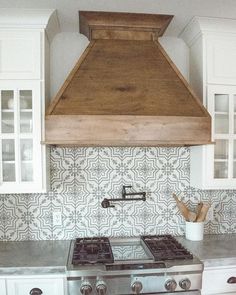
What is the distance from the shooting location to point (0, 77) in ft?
6.22

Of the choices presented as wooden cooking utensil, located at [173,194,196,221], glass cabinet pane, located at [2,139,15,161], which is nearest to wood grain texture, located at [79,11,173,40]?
glass cabinet pane, located at [2,139,15,161]

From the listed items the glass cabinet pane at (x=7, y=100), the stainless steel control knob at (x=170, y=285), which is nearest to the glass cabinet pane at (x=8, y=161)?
the glass cabinet pane at (x=7, y=100)

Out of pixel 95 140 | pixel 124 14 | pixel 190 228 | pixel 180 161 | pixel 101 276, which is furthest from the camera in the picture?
pixel 180 161

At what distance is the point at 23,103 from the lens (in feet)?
6.34

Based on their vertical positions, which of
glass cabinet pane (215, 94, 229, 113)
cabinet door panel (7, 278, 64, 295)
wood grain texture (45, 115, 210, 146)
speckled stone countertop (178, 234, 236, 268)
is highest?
glass cabinet pane (215, 94, 229, 113)

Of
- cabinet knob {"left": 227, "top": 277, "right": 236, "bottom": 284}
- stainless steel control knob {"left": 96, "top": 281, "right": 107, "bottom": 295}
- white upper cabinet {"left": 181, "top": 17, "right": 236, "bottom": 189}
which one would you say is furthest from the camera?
white upper cabinet {"left": 181, "top": 17, "right": 236, "bottom": 189}

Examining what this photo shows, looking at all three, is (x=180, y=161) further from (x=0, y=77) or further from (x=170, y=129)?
(x=0, y=77)

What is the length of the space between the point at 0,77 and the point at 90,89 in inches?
24.5

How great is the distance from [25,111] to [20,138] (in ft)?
0.62

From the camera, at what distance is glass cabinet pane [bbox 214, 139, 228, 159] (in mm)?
2100

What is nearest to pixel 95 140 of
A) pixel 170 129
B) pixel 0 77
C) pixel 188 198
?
pixel 170 129

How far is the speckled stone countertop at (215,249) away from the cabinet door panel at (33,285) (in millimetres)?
926

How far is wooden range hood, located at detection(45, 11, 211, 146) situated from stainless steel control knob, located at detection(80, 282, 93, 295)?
2.79 ft

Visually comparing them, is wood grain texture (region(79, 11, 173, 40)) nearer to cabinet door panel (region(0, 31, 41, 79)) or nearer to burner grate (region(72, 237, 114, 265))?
cabinet door panel (region(0, 31, 41, 79))
